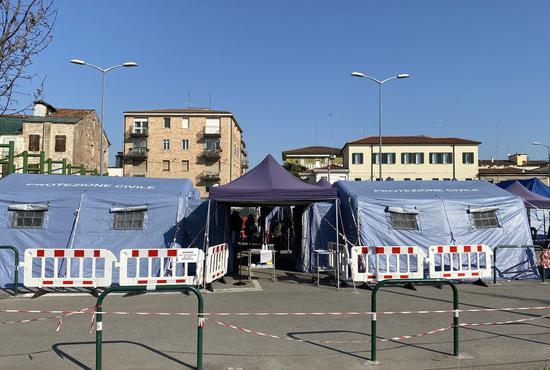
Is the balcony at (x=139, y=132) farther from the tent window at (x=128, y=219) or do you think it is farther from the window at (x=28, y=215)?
the tent window at (x=128, y=219)

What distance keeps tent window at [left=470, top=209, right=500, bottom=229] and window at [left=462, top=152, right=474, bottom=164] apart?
56.9 m

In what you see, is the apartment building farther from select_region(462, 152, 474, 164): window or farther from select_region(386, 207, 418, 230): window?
select_region(386, 207, 418, 230): window

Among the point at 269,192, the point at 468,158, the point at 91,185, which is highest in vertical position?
the point at 468,158

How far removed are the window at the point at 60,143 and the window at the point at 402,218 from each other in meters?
43.7

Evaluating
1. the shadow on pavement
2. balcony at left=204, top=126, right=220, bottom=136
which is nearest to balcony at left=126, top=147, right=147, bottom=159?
balcony at left=204, top=126, right=220, bottom=136

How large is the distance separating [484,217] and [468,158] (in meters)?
57.3

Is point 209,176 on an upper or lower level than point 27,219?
upper

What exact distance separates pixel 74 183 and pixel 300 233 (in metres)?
7.26

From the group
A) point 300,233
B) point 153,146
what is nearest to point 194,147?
point 153,146

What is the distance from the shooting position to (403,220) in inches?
525

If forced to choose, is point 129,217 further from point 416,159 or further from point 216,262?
point 416,159

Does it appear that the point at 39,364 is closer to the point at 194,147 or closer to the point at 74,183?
the point at 74,183

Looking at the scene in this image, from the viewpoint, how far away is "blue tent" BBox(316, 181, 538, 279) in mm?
13086

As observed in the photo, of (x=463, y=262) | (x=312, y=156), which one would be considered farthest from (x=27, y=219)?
(x=312, y=156)
